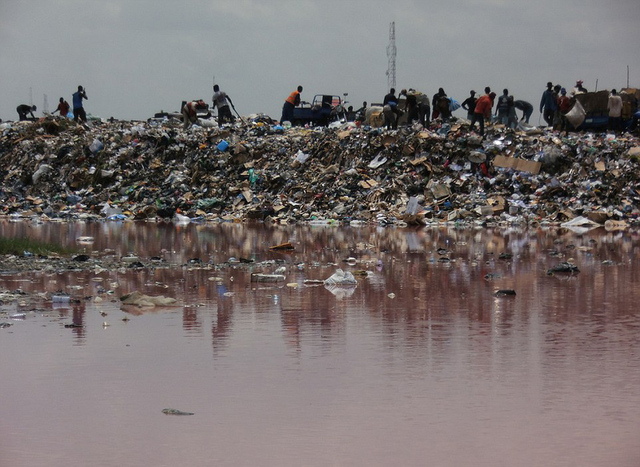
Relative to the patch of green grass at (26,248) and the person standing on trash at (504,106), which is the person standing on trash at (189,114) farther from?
the patch of green grass at (26,248)

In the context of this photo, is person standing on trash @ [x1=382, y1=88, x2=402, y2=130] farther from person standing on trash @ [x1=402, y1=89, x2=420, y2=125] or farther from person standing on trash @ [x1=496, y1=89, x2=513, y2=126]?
person standing on trash @ [x1=496, y1=89, x2=513, y2=126]

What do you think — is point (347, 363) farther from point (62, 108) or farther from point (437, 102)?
point (62, 108)

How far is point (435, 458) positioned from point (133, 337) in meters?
3.52

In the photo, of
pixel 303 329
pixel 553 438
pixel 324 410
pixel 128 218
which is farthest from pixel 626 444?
pixel 128 218

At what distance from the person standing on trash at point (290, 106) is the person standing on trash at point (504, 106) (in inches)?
239

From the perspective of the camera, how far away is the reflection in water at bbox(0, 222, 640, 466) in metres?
4.66

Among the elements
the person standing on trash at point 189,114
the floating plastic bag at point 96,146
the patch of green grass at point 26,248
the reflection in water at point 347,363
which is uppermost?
the person standing on trash at point 189,114

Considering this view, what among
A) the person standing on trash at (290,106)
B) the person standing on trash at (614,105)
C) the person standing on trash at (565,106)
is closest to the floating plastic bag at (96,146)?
the person standing on trash at (290,106)

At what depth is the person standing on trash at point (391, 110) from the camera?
1087 inches

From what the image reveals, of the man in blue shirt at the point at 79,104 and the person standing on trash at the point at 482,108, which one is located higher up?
the man in blue shirt at the point at 79,104

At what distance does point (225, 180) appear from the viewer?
27.7m

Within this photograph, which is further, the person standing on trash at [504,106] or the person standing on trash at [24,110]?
the person standing on trash at [24,110]

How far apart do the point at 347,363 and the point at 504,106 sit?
2174cm

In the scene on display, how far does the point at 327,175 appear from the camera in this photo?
2648cm
